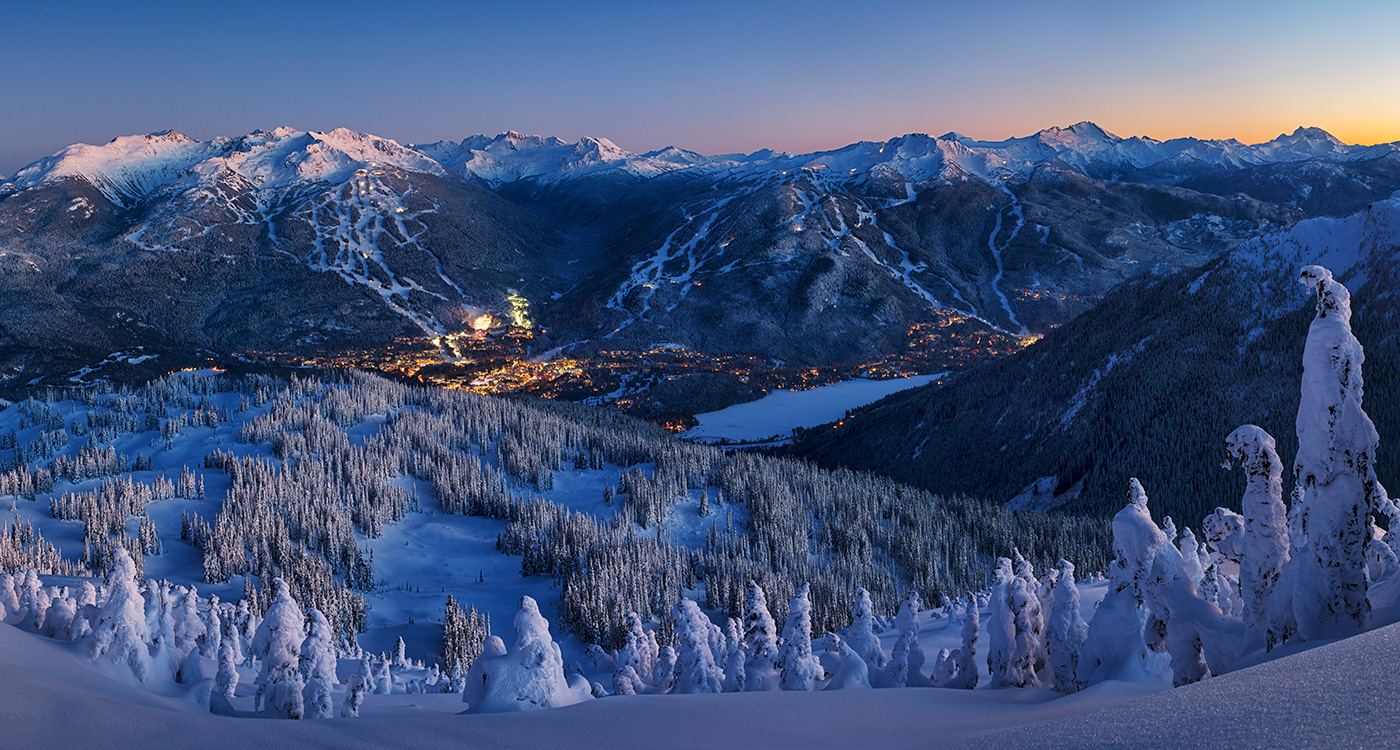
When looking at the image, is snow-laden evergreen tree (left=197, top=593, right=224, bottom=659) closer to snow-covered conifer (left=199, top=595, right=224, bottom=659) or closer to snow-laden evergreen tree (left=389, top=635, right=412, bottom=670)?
snow-covered conifer (left=199, top=595, right=224, bottom=659)

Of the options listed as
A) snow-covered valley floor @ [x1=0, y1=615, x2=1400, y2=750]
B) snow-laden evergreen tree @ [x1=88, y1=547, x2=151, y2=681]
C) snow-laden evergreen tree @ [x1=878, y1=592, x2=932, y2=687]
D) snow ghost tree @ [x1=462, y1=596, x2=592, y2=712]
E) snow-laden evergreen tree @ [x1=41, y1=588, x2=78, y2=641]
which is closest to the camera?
snow-covered valley floor @ [x1=0, y1=615, x2=1400, y2=750]

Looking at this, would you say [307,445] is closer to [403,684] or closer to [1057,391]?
[403,684]

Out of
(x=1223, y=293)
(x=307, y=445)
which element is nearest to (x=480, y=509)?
(x=307, y=445)

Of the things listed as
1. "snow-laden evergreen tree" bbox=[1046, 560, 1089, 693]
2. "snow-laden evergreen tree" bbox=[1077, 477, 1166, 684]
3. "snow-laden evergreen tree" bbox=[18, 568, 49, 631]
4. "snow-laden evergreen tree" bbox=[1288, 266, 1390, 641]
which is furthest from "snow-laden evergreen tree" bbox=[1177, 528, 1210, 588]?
"snow-laden evergreen tree" bbox=[18, 568, 49, 631]

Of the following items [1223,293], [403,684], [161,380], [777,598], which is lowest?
[777,598]

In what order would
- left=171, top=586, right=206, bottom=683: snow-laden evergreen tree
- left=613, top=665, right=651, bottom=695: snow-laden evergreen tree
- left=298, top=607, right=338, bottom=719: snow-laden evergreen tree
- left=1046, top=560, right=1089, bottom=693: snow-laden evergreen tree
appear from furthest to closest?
1. left=613, top=665, right=651, bottom=695: snow-laden evergreen tree
2. left=171, top=586, right=206, bottom=683: snow-laden evergreen tree
3. left=298, top=607, right=338, bottom=719: snow-laden evergreen tree
4. left=1046, top=560, right=1089, bottom=693: snow-laden evergreen tree

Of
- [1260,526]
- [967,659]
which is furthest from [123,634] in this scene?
[1260,526]

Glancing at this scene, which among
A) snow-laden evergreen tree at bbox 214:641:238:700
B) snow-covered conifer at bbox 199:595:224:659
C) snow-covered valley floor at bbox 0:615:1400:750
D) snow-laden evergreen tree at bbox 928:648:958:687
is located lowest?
snow-covered conifer at bbox 199:595:224:659
